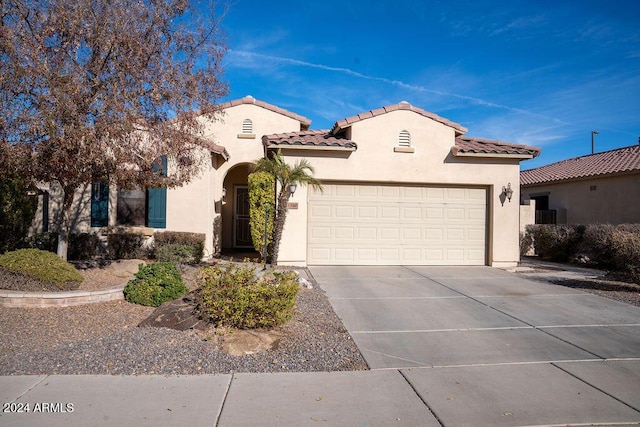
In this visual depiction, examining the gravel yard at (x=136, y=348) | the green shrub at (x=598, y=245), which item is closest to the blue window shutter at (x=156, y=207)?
the gravel yard at (x=136, y=348)

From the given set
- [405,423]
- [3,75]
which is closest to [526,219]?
[405,423]

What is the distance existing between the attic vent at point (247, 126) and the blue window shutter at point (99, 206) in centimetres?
470

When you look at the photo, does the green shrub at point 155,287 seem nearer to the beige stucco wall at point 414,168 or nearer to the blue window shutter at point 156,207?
the beige stucco wall at point 414,168

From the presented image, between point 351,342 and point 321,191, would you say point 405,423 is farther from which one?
point 321,191

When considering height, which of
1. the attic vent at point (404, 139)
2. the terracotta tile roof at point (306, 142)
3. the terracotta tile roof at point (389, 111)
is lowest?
the terracotta tile roof at point (306, 142)

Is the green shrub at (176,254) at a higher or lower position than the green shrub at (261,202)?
lower

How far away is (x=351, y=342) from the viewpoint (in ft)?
17.6

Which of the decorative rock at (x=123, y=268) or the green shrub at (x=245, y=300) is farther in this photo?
the decorative rock at (x=123, y=268)

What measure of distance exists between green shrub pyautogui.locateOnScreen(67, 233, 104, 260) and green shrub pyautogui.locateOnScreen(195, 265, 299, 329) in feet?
22.3

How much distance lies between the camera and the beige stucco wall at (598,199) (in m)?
15.1

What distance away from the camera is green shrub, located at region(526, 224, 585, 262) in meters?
13.9

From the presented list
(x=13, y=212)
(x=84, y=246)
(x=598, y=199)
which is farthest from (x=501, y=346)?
(x=598, y=199)

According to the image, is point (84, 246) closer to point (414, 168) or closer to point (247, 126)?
point (247, 126)

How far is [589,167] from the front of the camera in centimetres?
1808
